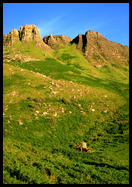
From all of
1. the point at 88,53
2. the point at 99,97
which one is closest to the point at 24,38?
the point at 88,53

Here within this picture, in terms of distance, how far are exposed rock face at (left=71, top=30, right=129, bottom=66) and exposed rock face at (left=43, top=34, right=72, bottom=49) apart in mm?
14517

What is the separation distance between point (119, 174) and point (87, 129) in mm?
16007

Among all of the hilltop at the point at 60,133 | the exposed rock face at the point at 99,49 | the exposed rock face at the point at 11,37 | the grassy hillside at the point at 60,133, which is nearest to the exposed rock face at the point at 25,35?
the exposed rock face at the point at 11,37

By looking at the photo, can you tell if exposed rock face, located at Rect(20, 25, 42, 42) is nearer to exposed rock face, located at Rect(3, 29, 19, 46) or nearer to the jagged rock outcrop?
the jagged rock outcrop

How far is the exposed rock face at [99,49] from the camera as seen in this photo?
473 ft

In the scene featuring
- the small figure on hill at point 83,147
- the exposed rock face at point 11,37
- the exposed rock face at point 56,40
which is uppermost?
the exposed rock face at point 56,40

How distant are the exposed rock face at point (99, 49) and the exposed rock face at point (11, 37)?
213 ft

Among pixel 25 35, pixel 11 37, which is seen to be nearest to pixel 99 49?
pixel 25 35

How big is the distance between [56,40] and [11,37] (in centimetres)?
6338

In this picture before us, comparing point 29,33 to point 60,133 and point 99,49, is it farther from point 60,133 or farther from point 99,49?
point 60,133

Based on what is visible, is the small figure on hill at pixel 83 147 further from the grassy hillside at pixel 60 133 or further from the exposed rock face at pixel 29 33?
the exposed rock face at pixel 29 33

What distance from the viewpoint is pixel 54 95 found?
141ft

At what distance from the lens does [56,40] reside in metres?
175

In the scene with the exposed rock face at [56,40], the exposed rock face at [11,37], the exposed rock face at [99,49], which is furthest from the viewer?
the exposed rock face at [56,40]
